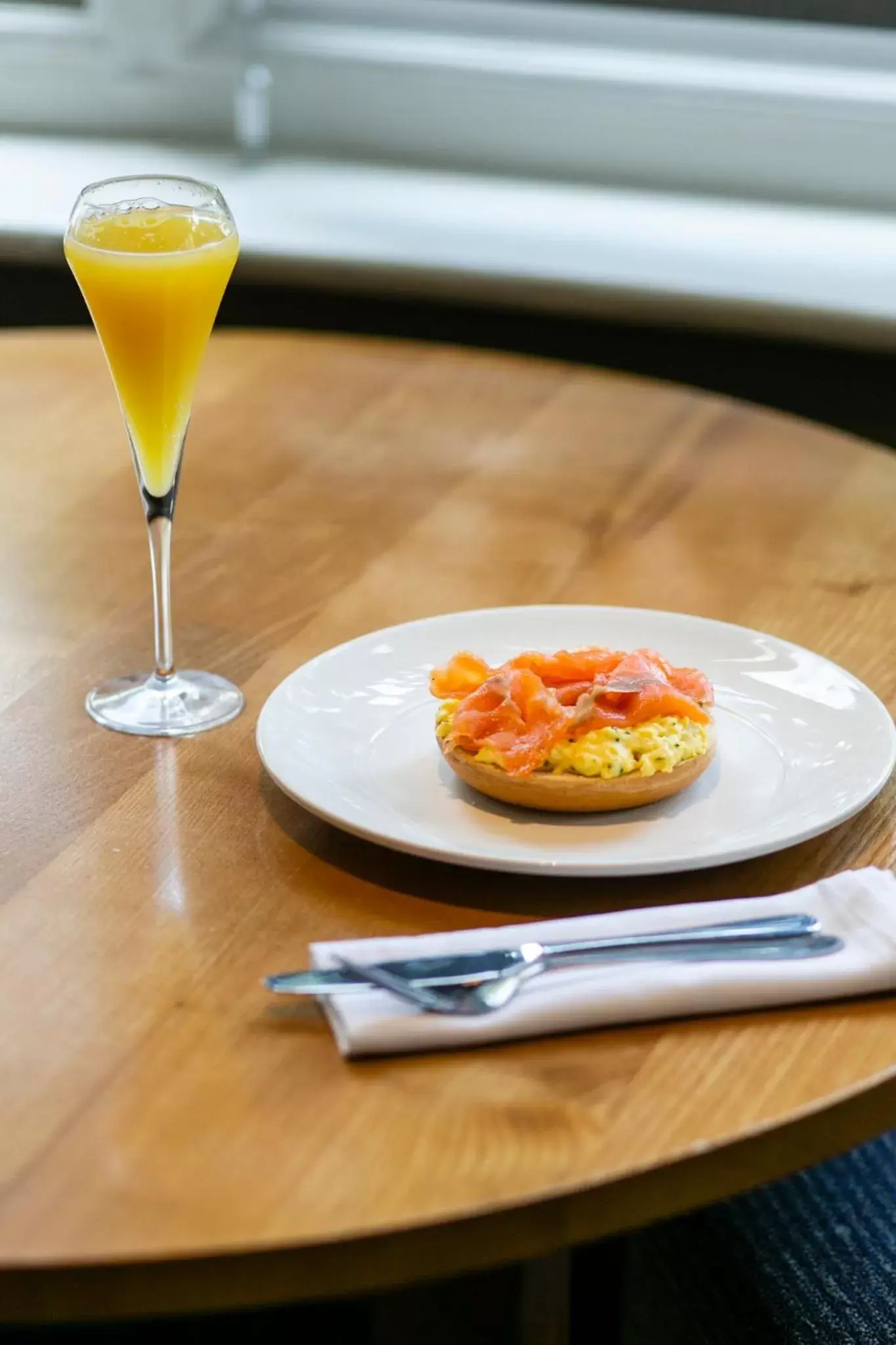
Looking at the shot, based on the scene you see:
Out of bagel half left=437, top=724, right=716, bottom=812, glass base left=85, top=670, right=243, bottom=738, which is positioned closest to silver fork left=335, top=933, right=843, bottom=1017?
bagel half left=437, top=724, right=716, bottom=812

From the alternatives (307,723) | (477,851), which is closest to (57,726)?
(307,723)

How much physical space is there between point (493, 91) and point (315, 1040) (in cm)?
199

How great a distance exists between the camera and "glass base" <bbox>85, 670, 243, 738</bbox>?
3.06 ft

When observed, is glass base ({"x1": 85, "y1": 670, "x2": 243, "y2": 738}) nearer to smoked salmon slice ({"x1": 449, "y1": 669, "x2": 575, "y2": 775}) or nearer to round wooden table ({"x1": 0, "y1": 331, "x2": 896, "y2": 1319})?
round wooden table ({"x1": 0, "y1": 331, "x2": 896, "y2": 1319})

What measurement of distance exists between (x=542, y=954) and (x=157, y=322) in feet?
1.41

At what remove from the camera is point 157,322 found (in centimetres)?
91

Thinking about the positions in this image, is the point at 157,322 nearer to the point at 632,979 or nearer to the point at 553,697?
the point at 553,697

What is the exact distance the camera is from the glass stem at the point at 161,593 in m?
0.96

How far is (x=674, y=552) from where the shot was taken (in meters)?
1.21

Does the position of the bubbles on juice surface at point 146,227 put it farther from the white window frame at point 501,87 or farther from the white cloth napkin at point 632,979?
the white window frame at point 501,87

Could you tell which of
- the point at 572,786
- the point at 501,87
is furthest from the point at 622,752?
the point at 501,87

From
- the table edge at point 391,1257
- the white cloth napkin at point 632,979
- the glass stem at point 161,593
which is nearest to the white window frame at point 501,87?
the glass stem at point 161,593

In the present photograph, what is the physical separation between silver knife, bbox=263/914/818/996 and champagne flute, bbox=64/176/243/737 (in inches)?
11.1

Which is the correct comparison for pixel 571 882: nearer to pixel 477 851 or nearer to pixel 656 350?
pixel 477 851
